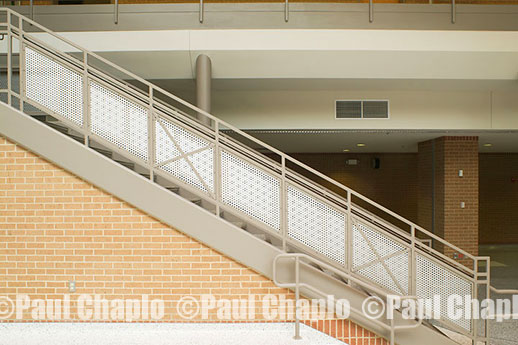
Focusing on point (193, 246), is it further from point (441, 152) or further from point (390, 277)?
point (441, 152)

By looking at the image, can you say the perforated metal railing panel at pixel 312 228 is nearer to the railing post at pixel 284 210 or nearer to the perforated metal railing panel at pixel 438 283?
the railing post at pixel 284 210

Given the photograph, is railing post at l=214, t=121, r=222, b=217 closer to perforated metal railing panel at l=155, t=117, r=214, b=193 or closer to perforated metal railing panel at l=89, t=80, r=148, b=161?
perforated metal railing panel at l=155, t=117, r=214, b=193

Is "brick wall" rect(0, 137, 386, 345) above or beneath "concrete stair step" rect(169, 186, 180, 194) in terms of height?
beneath

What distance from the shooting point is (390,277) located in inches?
181

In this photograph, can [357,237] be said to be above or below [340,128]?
below

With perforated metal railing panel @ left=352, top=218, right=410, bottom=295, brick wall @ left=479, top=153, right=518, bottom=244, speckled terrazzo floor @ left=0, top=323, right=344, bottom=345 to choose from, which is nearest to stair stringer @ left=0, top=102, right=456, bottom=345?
perforated metal railing panel @ left=352, top=218, right=410, bottom=295

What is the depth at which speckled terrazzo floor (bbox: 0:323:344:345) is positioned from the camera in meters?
4.28

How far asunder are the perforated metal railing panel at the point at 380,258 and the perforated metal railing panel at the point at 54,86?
3.57m

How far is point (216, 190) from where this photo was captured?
14.7ft

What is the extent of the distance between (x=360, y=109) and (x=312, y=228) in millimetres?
4268

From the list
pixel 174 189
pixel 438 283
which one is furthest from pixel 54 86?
pixel 438 283

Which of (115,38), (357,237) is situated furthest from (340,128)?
(115,38)

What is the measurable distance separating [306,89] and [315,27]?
62.9 inches

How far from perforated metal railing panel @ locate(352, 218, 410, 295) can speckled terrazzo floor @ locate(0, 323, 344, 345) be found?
2.92 feet
